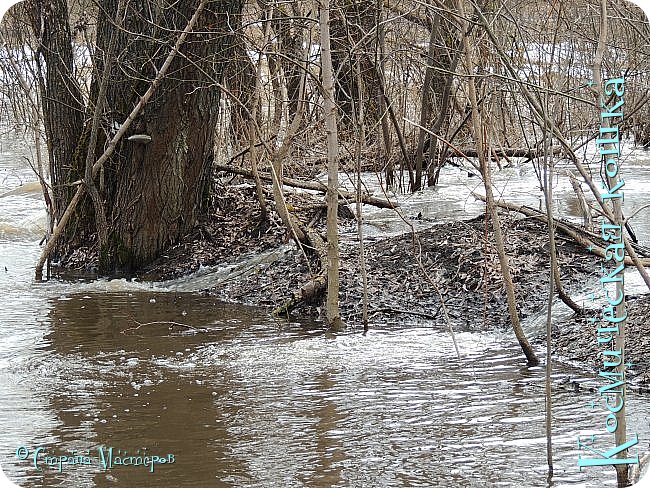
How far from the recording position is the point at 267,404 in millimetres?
5812

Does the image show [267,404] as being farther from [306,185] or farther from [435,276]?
[306,185]

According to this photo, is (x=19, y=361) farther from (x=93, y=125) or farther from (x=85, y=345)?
(x=93, y=125)

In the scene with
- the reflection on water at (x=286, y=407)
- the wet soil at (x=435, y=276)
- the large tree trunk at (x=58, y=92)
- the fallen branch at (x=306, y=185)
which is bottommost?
the reflection on water at (x=286, y=407)

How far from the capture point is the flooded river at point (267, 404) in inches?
187

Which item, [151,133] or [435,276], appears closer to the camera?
[435,276]

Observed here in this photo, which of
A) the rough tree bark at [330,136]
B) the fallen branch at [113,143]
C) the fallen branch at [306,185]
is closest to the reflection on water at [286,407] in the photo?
the rough tree bark at [330,136]

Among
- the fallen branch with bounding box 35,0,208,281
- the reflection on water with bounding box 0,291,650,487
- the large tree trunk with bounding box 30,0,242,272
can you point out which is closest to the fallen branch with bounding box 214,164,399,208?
the large tree trunk with bounding box 30,0,242,272

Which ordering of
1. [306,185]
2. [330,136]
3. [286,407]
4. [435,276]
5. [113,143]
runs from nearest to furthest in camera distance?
1. [286,407]
2. [330,136]
3. [435,276]
4. [113,143]
5. [306,185]

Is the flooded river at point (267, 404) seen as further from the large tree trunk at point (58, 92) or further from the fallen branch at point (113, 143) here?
the large tree trunk at point (58, 92)

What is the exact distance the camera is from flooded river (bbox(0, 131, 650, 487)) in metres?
4.75

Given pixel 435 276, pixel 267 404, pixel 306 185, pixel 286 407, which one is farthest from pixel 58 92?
pixel 286 407

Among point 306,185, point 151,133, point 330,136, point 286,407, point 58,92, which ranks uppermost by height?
point 58,92

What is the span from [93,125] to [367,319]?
3877 mm

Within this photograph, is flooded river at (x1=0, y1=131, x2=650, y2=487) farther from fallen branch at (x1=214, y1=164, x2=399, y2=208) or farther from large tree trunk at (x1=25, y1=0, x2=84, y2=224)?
fallen branch at (x1=214, y1=164, x2=399, y2=208)
